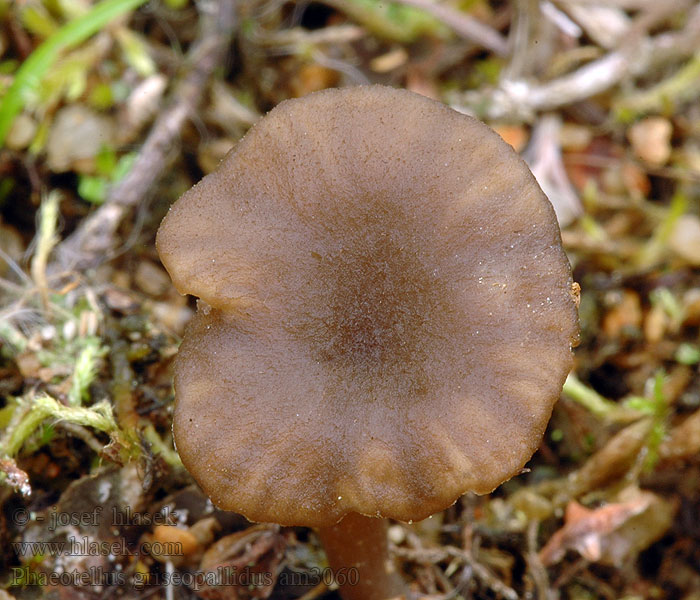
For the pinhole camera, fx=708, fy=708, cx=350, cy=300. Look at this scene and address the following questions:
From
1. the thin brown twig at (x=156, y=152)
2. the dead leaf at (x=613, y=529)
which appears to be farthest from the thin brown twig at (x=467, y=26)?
the dead leaf at (x=613, y=529)

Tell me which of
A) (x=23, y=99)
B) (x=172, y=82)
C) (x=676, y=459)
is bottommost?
(x=676, y=459)

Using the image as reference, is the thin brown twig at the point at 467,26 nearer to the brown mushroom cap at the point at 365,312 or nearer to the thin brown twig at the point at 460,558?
the brown mushroom cap at the point at 365,312

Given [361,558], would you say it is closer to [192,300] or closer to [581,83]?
[192,300]

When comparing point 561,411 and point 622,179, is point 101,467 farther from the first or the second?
point 622,179

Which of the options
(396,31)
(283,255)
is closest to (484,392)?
(283,255)

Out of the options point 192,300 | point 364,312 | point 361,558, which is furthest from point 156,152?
point 361,558

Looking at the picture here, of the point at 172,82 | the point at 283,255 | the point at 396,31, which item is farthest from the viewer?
the point at 396,31

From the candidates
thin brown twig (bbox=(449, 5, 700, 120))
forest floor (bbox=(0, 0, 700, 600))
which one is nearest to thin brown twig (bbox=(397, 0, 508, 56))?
forest floor (bbox=(0, 0, 700, 600))
